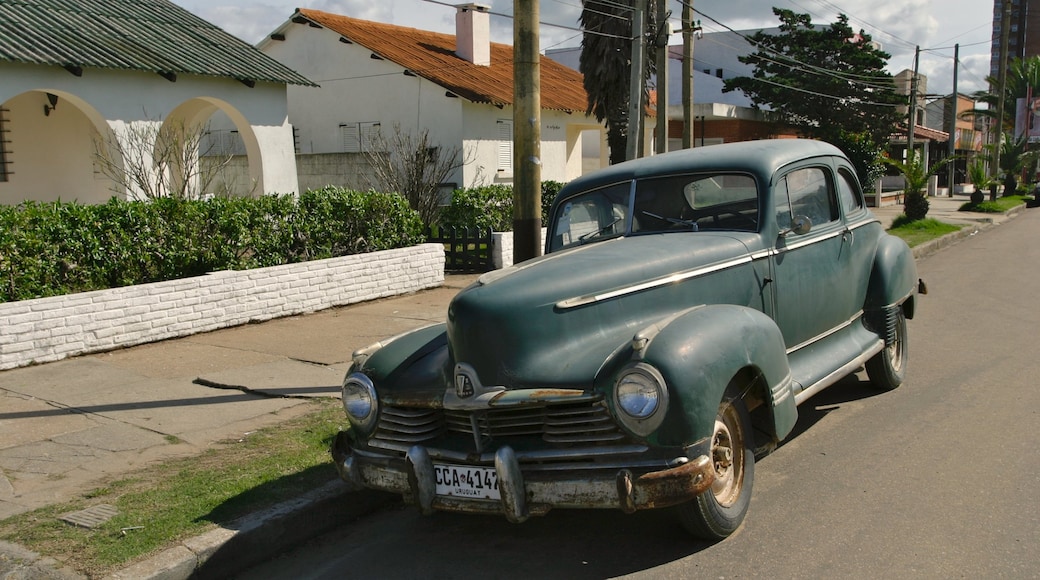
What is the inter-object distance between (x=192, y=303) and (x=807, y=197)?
6759mm

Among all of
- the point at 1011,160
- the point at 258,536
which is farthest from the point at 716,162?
the point at 1011,160

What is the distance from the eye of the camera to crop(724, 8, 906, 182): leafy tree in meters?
41.2

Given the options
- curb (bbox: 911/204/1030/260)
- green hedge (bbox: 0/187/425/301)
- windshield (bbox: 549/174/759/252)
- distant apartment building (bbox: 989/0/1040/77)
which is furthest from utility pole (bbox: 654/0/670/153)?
distant apartment building (bbox: 989/0/1040/77)

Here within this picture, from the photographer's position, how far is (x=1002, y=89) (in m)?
43.3

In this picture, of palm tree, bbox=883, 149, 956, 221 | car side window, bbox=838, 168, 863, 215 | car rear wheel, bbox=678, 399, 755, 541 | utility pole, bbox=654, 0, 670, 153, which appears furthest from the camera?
palm tree, bbox=883, 149, 956, 221

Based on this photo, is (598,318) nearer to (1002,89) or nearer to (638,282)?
(638,282)

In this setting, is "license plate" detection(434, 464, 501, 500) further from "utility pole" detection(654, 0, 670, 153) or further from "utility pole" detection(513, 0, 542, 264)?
"utility pole" detection(654, 0, 670, 153)

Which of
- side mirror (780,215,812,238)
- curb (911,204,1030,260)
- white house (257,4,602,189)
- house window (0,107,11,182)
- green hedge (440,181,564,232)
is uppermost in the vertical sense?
white house (257,4,602,189)

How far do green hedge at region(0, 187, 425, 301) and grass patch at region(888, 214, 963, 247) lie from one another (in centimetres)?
1234

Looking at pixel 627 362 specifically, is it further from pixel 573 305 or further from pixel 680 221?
pixel 680 221

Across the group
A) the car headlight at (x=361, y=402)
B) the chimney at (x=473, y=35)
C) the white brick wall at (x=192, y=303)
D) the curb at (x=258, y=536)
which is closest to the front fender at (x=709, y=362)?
the car headlight at (x=361, y=402)

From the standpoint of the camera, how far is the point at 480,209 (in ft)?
54.0

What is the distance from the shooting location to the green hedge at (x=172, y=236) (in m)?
9.17

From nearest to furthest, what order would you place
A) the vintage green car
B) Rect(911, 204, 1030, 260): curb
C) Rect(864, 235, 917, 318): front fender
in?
the vintage green car < Rect(864, 235, 917, 318): front fender < Rect(911, 204, 1030, 260): curb
